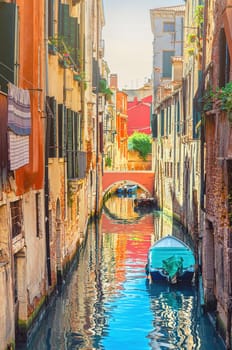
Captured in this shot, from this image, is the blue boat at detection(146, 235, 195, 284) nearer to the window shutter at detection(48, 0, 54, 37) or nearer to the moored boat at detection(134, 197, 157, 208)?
the window shutter at detection(48, 0, 54, 37)

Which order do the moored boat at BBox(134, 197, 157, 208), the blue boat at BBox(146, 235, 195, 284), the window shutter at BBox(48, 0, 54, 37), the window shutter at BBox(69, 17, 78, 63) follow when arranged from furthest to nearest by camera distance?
the moored boat at BBox(134, 197, 157, 208)
the window shutter at BBox(69, 17, 78, 63)
the blue boat at BBox(146, 235, 195, 284)
the window shutter at BBox(48, 0, 54, 37)

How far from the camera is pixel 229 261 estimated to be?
9.94m

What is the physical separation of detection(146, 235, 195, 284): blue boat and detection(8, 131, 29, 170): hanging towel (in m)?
7.36

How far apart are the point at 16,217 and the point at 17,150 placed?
1.64 meters

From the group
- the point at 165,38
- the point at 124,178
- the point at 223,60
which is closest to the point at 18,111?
the point at 223,60

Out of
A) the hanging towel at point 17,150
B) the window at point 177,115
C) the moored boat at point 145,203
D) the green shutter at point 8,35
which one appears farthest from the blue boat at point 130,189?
the green shutter at point 8,35

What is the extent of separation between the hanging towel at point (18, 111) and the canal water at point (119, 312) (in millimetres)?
3654

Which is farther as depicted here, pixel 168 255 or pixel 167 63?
pixel 167 63

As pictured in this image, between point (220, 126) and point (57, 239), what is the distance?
6271mm

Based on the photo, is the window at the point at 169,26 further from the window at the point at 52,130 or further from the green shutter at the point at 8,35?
the green shutter at the point at 8,35

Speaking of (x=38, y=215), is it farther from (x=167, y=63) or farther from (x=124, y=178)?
(x=167, y=63)

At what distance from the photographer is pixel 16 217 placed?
412 inches

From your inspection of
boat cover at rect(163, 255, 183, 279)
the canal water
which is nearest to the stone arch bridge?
the canal water

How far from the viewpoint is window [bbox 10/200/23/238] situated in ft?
33.4
